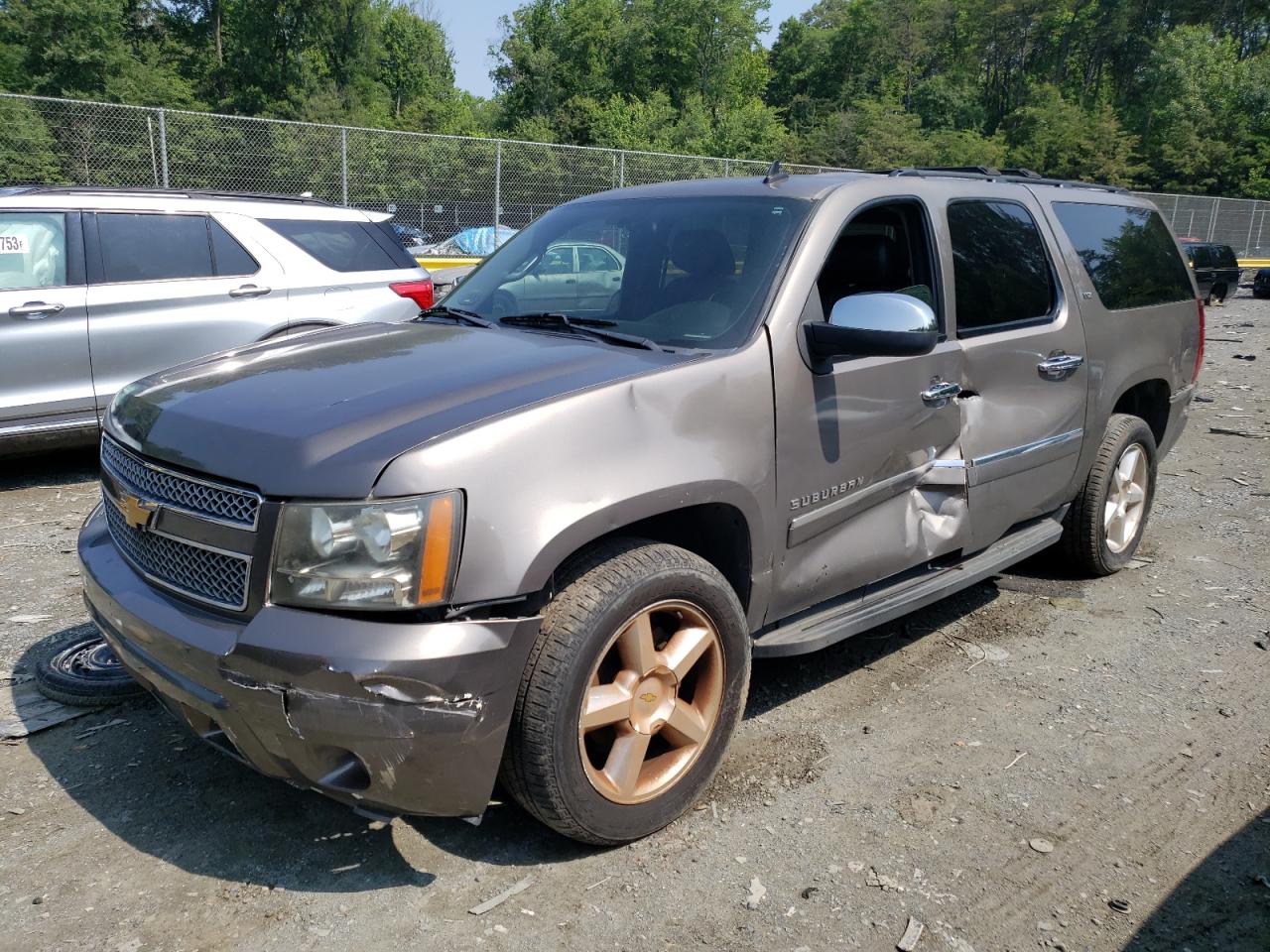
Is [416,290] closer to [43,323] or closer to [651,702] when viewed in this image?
[43,323]

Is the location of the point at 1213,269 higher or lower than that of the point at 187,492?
higher

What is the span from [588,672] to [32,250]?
538 centimetres

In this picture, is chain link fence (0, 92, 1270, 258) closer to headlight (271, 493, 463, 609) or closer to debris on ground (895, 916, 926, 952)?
headlight (271, 493, 463, 609)

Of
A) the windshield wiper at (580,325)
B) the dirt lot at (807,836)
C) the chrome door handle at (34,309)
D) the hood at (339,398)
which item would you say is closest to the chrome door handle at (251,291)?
the chrome door handle at (34,309)

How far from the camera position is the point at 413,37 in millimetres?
77938

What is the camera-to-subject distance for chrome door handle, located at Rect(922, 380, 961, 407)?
12.1 feet

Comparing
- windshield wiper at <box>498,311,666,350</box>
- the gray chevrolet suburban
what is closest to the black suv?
the gray chevrolet suburban

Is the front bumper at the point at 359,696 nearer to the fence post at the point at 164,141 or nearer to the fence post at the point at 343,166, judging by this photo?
the fence post at the point at 164,141

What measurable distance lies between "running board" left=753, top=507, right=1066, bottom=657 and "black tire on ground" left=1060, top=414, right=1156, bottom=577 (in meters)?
0.45

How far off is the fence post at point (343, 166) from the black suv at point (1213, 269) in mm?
19605

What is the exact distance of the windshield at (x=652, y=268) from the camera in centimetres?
334

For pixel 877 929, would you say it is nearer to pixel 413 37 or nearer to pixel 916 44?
pixel 413 37

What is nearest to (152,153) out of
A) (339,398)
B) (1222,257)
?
(339,398)

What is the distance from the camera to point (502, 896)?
2686 mm
